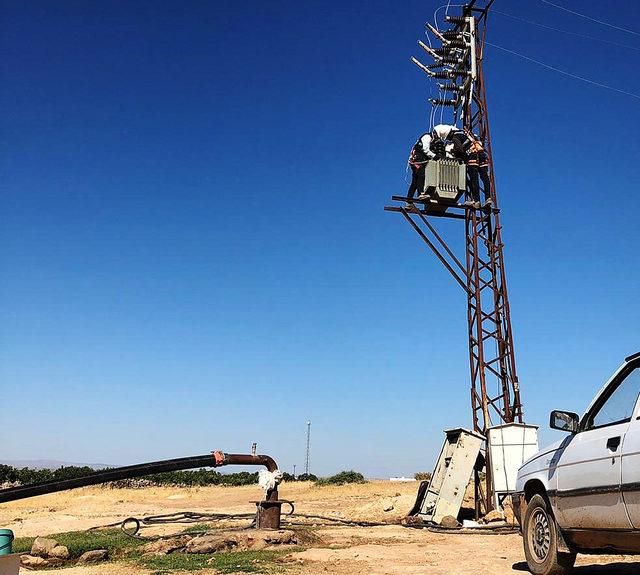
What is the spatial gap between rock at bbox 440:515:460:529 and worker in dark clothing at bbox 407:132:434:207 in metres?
8.49

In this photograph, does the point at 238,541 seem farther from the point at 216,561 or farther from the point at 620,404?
the point at 620,404

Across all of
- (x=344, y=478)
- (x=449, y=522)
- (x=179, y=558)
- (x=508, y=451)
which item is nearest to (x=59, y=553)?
(x=179, y=558)

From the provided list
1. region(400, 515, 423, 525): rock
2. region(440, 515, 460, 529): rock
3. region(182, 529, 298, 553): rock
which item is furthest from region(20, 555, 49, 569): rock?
region(440, 515, 460, 529): rock

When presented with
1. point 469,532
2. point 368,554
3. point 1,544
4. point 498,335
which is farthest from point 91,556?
point 498,335

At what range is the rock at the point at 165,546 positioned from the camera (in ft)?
34.2

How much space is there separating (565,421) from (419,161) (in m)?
13.1

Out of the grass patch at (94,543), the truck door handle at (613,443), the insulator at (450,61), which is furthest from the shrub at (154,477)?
the truck door handle at (613,443)

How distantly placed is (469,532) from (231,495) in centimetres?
2519

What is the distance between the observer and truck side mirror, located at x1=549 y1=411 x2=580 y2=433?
21.0 feet

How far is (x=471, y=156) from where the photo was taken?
61.4ft

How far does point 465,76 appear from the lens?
2031 centimetres

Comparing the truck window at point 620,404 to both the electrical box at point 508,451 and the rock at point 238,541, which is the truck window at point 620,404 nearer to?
the rock at point 238,541

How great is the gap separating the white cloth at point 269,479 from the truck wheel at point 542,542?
5.72 m

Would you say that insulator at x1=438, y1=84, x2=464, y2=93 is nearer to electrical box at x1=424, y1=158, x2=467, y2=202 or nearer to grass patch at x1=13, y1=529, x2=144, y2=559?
electrical box at x1=424, y1=158, x2=467, y2=202
